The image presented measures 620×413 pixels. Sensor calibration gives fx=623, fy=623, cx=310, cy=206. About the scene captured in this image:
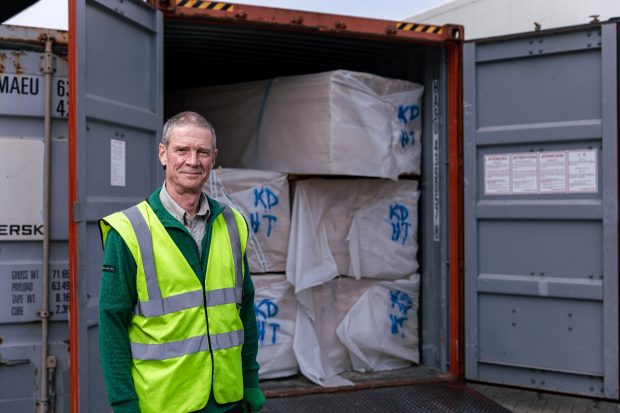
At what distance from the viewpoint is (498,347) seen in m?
5.04

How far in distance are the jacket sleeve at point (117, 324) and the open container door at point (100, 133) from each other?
146cm

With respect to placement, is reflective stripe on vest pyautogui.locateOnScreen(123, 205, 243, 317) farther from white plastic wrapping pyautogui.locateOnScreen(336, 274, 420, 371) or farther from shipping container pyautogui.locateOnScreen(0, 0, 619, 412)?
white plastic wrapping pyautogui.locateOnScreen(336, 274, 420, 371)

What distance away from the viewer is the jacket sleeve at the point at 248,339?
2.42m

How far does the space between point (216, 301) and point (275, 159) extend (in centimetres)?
330

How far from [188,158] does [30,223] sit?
215 centimetres

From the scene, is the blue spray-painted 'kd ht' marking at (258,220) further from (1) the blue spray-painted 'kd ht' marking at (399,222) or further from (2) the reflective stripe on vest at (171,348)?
(2) the reflective stripe on vest at (171,348)

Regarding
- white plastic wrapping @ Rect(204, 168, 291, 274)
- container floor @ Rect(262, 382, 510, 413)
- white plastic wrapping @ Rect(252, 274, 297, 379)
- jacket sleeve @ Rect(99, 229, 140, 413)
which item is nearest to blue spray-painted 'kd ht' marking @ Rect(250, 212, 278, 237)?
white plastic wrapping @ Rect(204, 168, 291, 274)

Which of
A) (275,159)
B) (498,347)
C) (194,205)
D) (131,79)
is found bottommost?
(498,347)

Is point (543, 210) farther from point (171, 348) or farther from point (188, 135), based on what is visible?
point (171, 348)

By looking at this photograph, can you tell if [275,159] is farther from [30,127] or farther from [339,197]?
[30,127]

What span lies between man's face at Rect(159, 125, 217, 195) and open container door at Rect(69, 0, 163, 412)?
54.7 inches

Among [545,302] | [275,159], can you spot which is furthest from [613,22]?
[275,159]

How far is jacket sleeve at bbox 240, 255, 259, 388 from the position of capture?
2416 mm

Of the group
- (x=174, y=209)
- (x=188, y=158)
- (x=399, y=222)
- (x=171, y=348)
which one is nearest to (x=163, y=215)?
(x=174, y=209)
